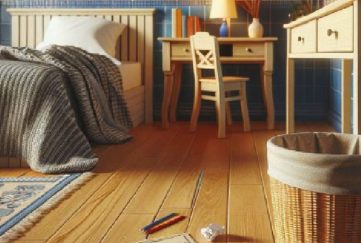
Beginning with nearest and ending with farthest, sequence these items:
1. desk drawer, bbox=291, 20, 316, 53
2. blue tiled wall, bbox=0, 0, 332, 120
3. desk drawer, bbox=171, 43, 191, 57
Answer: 1. desk drawer, bbox=291, 20, 316, 53
2. desk drawer, bbox=171, 43, 191, 57
3. blue tiled wall, bbox=0, 0, 332, 120

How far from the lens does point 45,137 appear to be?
8.21 ft

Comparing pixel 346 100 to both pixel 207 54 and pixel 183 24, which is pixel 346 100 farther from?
pixel 183 24

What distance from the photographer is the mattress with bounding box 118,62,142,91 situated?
12.6 feet

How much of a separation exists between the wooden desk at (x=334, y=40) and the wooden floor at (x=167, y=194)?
0.46 m

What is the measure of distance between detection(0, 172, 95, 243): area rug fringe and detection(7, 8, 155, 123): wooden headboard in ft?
7.22

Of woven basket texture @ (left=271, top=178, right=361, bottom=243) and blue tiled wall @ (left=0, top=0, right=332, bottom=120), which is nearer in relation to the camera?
woven basket texture @ (left=271, top=178, right=361, bottom=243)

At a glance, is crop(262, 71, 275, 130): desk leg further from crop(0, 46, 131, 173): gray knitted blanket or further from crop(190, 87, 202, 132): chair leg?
crop(0, 46, 131, 173): gray knitted blanket

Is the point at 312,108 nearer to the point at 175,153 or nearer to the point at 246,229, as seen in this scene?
the point at 175,153

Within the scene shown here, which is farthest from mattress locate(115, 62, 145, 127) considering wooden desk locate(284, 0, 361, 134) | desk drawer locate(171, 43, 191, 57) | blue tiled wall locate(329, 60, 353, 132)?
blue tiled wall locate(329, 60, 353, 132)

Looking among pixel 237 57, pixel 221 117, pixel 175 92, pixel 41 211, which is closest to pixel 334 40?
pixel 41 211

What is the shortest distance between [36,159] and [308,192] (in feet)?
5.20

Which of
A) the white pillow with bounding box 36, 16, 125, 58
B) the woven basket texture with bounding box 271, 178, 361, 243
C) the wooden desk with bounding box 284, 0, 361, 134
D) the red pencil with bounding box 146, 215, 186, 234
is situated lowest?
the red pencil with bounding box 146, 215, 186, 234

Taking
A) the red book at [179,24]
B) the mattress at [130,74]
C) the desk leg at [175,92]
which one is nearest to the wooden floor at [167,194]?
the mattress at [130,74]

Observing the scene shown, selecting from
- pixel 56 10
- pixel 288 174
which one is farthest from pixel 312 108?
pixel 288 174
